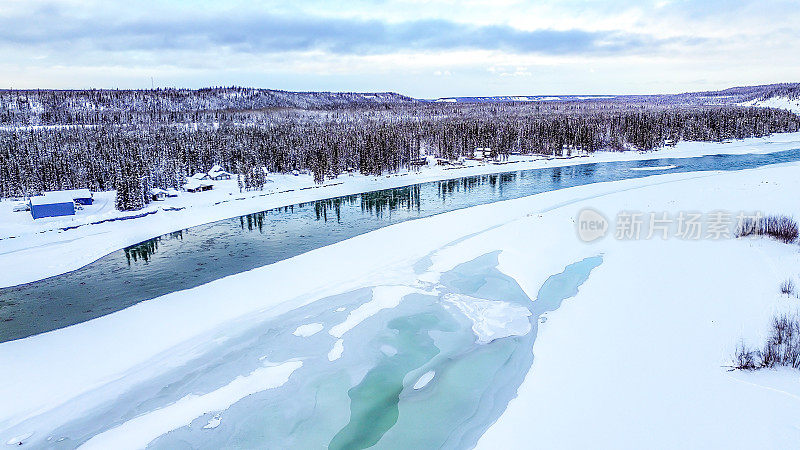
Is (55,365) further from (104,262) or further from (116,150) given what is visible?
(116,150)

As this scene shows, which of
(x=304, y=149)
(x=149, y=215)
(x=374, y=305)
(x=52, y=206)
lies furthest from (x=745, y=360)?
(x=304, y=149)

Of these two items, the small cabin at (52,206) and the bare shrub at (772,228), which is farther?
the small cabin at (52,206)

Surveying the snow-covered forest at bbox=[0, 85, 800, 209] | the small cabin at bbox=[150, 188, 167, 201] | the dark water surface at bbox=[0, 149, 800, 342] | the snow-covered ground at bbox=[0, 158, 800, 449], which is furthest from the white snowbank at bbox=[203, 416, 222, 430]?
the small cabin at bbox=[150, 188, 167, 201]

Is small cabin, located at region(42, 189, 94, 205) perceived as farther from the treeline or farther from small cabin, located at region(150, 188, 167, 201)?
small cabin, located at region(150, 188, 167, 201)

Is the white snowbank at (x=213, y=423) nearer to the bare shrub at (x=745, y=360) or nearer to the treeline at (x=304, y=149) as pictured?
the bare shrub at (x=745, y=360)

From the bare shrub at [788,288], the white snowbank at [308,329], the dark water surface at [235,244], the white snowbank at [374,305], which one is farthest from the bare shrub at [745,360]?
the dark water surface at [235,244]

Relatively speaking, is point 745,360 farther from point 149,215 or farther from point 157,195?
point 157,195

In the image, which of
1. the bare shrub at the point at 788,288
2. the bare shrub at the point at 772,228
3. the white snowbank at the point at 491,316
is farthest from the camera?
the bare shrub at the point at 772,228
